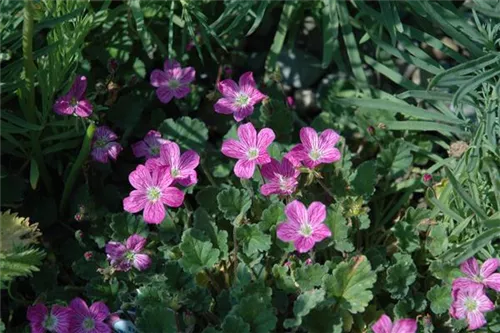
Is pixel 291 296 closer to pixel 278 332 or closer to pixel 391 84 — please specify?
pixel 278 332

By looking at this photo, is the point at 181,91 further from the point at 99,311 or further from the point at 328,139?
the point at 99,311

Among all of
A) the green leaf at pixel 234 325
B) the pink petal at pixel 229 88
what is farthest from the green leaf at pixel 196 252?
the pink petal at pixel 229 88

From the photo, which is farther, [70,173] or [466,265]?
[70,173]

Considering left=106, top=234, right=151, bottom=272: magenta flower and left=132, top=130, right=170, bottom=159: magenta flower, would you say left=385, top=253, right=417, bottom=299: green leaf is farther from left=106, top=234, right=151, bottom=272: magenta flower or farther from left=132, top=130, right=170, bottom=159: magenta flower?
left=132, top=130, right=170, bottom=159: magenta flower

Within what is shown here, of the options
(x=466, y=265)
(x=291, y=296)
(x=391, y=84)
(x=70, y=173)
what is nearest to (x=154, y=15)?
(x=70, y=173)

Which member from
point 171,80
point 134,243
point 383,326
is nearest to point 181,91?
point 171,80

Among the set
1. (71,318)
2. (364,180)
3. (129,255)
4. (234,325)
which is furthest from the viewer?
(364,180)
